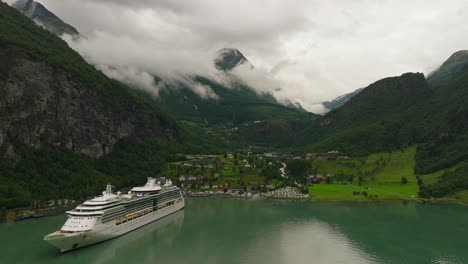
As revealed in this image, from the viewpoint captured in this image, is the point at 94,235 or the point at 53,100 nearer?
the point at 94,235

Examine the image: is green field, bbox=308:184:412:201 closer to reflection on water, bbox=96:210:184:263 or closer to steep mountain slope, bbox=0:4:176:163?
reflection on water, bbox=96:210:184:263

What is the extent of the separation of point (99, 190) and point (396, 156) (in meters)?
149

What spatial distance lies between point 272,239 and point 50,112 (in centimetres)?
10042

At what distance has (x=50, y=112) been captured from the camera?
11769cm

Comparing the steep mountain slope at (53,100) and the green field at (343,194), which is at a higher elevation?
the steep mountain slope at (53,100)

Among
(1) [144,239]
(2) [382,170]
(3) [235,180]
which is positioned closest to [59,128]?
(3) [235,180]

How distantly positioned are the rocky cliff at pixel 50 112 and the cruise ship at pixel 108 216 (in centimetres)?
5225

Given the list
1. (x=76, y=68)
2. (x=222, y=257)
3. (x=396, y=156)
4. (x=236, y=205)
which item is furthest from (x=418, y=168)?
(x=76, y=68)

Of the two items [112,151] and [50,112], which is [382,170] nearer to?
[112,151]

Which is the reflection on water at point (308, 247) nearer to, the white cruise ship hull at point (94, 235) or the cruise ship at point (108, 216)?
the white cruise ship hull at point (94, 235)

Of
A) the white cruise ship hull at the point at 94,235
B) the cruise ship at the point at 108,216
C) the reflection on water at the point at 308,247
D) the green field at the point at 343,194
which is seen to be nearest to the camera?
the white cruise ship hull at the point at 94,235

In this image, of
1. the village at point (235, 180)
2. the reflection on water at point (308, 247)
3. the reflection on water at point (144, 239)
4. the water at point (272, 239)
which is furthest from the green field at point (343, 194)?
the reflection on water at point (144, 239)

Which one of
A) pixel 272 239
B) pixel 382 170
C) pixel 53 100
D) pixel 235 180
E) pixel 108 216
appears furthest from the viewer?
pixel 382 170

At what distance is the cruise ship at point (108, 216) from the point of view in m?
50.9
